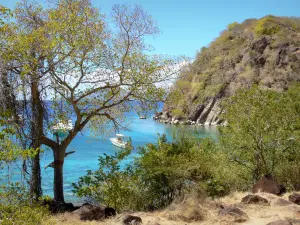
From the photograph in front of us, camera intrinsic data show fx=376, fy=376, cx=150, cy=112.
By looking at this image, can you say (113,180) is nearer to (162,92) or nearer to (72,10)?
(162,92)

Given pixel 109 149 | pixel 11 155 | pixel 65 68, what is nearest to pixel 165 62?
pixel 65 68

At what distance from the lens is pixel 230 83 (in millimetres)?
77438

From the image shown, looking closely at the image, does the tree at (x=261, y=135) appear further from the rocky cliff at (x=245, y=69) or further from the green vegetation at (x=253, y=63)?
the rocky cliff at (x=245, y=69)

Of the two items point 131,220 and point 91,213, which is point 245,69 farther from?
point 131,220

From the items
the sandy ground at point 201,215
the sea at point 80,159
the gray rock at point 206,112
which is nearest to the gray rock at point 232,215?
the sandy ground at point 201,215

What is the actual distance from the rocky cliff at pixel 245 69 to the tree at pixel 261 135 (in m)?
53.1

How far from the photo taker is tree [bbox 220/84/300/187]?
13945mm

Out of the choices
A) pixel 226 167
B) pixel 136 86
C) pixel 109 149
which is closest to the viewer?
pixel 136 86

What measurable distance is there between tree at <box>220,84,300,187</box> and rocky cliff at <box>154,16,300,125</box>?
53.1 meters

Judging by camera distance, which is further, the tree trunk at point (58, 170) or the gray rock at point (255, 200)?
the tree trunk at point (58, 170)

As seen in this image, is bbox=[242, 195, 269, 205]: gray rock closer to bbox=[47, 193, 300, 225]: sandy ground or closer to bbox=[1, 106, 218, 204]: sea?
bbox=[47, 193, 300, 225]: sandy ground

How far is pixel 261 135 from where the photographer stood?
45.9 feet

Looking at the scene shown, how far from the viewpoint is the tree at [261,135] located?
45.8ft

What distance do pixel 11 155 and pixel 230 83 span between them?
245ft
